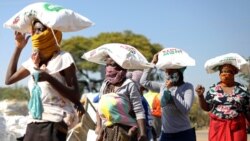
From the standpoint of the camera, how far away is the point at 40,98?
16.1ft

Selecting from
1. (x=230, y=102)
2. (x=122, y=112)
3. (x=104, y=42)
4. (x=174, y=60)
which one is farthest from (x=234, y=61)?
(x=104, y=42)

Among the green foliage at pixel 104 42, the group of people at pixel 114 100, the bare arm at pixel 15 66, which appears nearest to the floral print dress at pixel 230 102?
the group of people at pixel 114 100

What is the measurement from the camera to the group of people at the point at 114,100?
4.91 m

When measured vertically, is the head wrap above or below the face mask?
above

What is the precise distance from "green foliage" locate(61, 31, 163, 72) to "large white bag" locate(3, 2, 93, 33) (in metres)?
43.6

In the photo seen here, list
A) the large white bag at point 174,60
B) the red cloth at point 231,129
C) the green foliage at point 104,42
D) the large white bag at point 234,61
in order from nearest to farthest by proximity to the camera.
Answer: the large white bag at point 174,60
the red cloth at point 231,129
the large white bag at point 234,61
the green foliage at point 104,42

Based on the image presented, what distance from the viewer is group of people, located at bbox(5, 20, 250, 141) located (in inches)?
193

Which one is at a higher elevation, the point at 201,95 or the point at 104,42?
the point at 104,42

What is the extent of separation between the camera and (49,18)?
4.93 metres

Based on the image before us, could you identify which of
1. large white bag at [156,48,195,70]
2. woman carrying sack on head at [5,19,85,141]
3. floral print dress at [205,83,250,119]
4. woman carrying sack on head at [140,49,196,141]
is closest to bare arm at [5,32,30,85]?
woman carrying sack on head at [5,19,85,141]

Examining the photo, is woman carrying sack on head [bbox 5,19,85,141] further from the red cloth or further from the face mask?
the face mask

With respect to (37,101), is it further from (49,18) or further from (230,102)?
(230,102)

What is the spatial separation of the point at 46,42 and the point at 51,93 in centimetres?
43

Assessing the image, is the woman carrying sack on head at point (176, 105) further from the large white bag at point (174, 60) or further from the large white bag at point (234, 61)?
the large white bag at point (234, 61)
